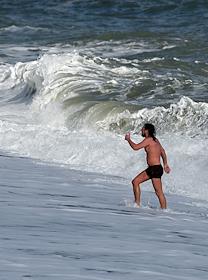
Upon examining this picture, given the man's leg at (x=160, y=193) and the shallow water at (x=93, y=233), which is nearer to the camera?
the shallow water at (x=93, y=233)

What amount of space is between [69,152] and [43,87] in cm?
819

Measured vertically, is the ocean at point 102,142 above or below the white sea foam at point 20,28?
below

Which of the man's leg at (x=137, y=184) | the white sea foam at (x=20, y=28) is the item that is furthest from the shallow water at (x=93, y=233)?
the white sea foam at (x=20, y=28)

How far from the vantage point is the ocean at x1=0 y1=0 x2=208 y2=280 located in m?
7.81

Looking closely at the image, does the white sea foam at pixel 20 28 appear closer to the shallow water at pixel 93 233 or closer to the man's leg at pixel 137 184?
the shallow water at pixel 93 233

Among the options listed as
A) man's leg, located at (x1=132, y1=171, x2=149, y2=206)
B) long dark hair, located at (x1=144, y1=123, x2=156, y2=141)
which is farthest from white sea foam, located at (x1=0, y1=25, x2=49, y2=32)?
man's leg, located at (x1=132, y1=171, x2=149, y2=206)

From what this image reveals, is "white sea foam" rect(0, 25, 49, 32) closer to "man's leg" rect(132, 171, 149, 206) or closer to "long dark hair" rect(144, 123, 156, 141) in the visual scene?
"long dark hair" rect(144, 123, 156, 141)

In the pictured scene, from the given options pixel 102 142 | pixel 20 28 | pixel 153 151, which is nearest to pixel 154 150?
pixel 153 151

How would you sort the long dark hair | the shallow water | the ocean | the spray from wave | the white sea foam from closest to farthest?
the shallow water → the ocean → the long dark hair → the spray from wave → the white sea foam

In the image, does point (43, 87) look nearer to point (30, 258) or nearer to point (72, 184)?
point (72, 184)

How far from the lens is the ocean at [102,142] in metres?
7.81

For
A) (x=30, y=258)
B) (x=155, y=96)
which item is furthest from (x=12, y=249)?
(x=155, y=96)

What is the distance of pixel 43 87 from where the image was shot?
24078 mm

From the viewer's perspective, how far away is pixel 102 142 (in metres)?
16.3
